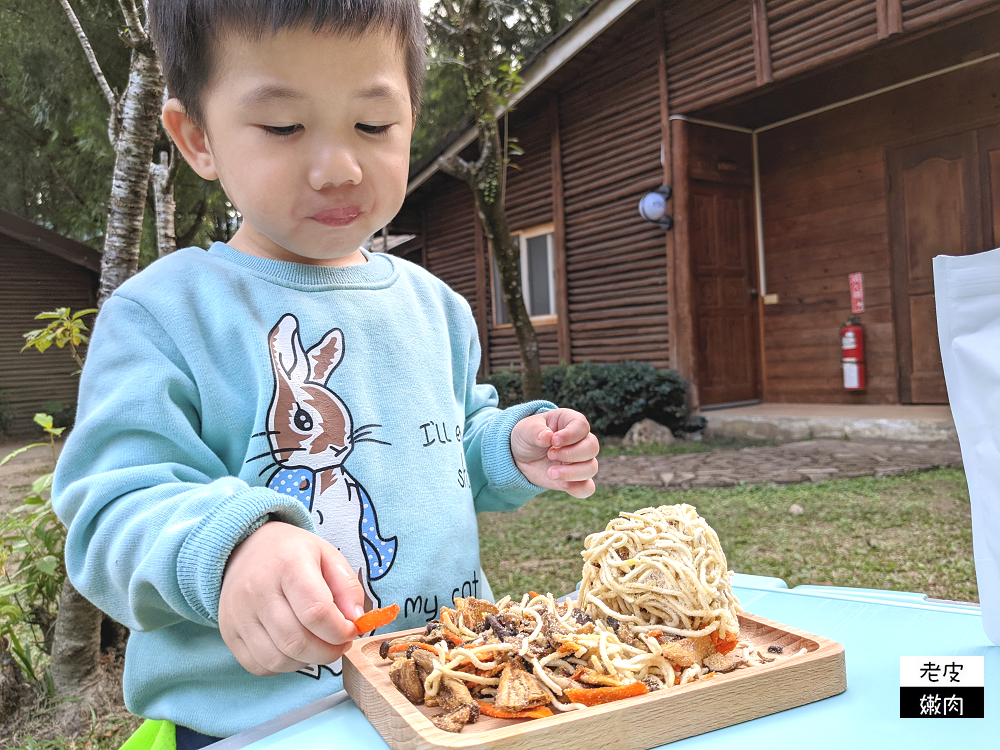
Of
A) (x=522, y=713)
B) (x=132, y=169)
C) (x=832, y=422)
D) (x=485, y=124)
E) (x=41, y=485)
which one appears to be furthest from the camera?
(x=485, y=124)

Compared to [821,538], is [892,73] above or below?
above

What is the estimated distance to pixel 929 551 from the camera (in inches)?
145

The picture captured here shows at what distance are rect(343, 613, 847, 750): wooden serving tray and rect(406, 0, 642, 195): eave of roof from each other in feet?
22.8

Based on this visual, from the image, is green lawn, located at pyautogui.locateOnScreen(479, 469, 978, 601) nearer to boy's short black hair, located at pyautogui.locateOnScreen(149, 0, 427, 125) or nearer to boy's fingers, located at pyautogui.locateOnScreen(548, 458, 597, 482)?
boy's fingers, located at pyautogui.locateOnScreen(548, 458, 597, 482)

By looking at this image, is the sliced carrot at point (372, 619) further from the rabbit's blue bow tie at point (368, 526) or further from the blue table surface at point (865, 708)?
the rabbit's blue bow tie at point (368, 526)

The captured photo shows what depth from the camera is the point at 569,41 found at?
8195 mm

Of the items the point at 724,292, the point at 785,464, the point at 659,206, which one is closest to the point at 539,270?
the point at 659,206

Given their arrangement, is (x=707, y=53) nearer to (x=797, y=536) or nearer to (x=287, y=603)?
(x=797, y=536)

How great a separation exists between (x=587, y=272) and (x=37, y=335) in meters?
7.38

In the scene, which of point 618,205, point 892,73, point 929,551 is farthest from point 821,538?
point 618,205

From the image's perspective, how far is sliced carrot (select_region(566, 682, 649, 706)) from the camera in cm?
79

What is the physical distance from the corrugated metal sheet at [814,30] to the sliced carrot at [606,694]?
21.8 ft

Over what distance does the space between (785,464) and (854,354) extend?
2.18 m

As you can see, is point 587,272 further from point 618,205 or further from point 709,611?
point 709,611
